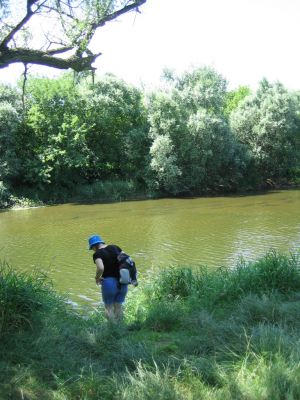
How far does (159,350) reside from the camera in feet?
14.7

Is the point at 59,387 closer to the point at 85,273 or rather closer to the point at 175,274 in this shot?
the point at 175,274

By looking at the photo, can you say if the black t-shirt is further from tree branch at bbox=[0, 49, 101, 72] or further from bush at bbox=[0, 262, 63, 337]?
tree branch at bbox=[0, 49, 101, 72]

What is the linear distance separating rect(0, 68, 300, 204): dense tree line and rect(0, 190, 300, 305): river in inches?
191

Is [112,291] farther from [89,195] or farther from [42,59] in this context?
[89,195]

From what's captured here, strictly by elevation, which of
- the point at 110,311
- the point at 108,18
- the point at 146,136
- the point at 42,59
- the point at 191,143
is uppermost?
the point at 146,136

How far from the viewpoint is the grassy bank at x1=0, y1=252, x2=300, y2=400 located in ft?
11.3

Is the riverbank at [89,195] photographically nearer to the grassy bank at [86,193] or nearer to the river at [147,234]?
the grassy bank at [86,193]

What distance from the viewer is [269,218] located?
71.1ft

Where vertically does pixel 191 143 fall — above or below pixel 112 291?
above

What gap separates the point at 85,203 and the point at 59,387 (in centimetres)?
3012

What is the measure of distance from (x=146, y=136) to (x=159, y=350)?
110 ft

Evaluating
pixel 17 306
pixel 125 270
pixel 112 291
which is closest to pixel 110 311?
pixel 112 291

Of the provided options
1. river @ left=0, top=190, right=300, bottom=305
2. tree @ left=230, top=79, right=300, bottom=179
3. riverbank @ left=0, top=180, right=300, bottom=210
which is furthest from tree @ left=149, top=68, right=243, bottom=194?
river @ left=0, top=190, right=300, bottom=305

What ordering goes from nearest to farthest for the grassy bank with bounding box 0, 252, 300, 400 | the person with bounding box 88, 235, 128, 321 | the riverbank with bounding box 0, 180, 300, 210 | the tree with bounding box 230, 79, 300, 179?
the grassy bank with bounding box 0, 252, 300, 400
the person with bounding box 88, 235, 128, 321
the riverbank with bounding box 0, 180, 300, 210
the tree with bounding box 230, 79, 300, 179
